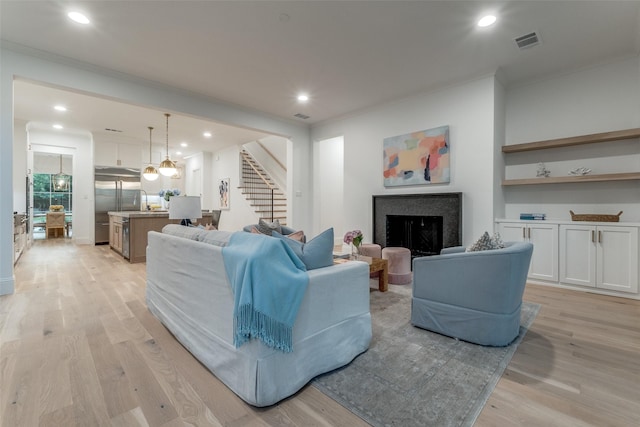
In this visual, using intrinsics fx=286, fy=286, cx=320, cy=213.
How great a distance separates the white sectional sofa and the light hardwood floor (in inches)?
4.7

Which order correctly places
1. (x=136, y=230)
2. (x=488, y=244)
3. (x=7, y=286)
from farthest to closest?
1. (x=136, y=230)
2. (x=7, y=286)
3. (x=488, y=244)

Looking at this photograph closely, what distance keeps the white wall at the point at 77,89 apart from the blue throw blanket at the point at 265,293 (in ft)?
11.3

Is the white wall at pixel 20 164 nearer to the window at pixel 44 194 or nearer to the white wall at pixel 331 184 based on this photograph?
the window at pixel 44 194

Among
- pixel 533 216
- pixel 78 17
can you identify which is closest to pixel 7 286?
pixel 78 17

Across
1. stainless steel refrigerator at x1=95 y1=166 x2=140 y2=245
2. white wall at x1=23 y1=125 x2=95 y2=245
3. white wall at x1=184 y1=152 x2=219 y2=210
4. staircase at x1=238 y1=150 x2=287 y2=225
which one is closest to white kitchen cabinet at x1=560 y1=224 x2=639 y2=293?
staircase at x1=238 y1=150 x2=287 y2=225

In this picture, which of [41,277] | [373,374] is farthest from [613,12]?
[41,277]

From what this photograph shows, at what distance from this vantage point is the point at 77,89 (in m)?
3.65

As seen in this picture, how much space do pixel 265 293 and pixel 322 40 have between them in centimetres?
286

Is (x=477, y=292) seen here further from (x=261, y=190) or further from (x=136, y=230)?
(x=261, y=190)

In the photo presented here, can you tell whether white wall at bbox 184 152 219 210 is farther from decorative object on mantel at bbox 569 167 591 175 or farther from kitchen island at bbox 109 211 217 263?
decorative object on mantel at bbox 569 167 591 175

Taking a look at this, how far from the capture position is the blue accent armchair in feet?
6.80

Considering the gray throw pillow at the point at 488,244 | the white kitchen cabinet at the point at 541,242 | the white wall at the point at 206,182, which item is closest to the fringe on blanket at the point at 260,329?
the gray throw pillow at the point at 488,244

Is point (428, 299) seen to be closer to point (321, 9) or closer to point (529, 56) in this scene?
point (321, 9)

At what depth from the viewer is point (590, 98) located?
12.3 feet
